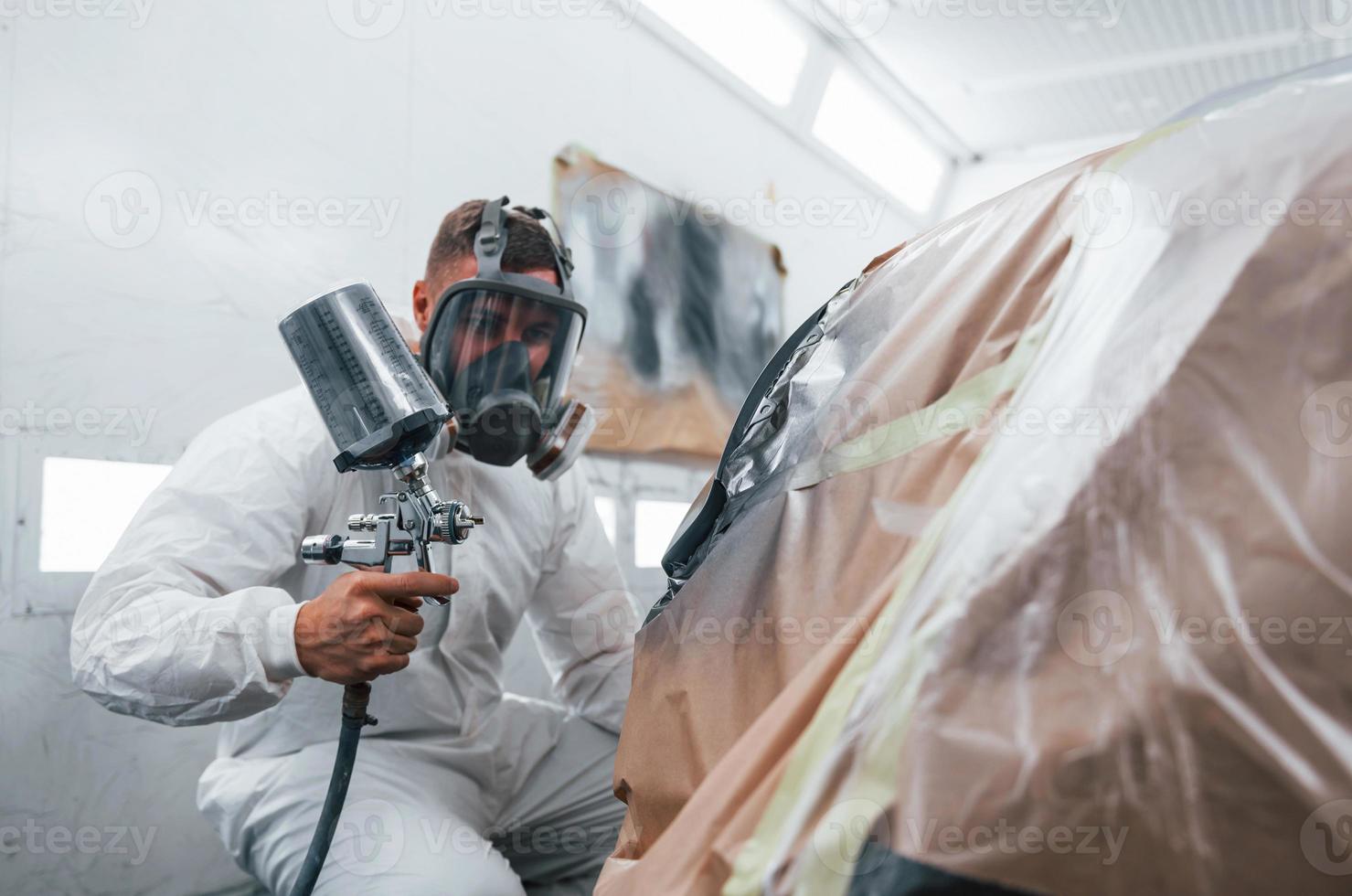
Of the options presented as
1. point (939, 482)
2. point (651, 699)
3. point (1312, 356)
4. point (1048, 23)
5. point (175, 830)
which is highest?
point (1048, 23)

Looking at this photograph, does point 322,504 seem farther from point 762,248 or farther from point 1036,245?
point 762,248

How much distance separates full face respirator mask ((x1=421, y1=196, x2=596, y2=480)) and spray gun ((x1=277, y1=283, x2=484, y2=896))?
21 centimetres

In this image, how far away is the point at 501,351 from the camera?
1373 mm

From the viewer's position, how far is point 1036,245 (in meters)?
0.76

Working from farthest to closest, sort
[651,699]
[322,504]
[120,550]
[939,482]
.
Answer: [322,504]
[120,550]
[651,699]
[939,482]

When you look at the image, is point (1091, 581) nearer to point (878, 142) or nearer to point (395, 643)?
point (395, 643)

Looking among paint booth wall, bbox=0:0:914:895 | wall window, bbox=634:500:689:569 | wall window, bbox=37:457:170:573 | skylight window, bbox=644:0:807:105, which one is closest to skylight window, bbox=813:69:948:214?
skylight window, bbox=644:0:807:105

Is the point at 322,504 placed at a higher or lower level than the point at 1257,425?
lower

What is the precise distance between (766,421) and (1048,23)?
296 cm

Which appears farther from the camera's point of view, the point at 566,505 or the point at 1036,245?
the point at 566,505

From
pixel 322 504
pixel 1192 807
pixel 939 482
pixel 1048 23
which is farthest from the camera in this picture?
pixel 1048 23

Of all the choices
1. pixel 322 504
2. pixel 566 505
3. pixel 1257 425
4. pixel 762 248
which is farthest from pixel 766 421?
pixel 762 248

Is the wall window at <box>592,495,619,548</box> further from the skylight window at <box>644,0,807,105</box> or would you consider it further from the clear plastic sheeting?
the clear plastic sheeting

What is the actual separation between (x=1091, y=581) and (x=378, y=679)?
1154 millimetres
